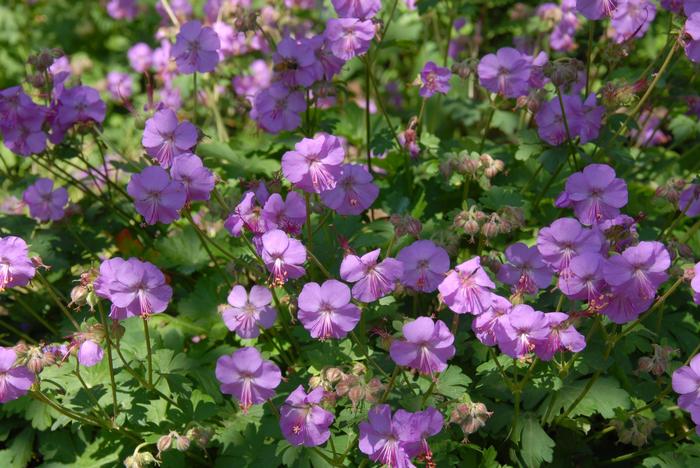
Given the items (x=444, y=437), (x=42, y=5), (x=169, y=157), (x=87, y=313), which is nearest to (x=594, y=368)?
(x=444, y=437)

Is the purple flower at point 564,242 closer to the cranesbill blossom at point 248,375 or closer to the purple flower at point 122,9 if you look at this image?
the cranesbill blossom at point 248,375

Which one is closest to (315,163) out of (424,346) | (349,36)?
(424,346)

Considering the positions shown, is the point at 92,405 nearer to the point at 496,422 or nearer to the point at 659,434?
the point at 496,422

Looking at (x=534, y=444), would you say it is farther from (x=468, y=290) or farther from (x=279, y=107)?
(x=279, y=107)

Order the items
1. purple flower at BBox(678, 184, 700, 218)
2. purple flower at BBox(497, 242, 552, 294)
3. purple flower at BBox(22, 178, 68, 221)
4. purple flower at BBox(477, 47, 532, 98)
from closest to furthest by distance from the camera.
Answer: purple flower at BBox(497, 242, 552, 294) → purple flower at BBox(678, 184, 700, 218) → purple flower at BBox(477, 47, 532, 98) → purple flower at BBox(22, 178, 68, 221)

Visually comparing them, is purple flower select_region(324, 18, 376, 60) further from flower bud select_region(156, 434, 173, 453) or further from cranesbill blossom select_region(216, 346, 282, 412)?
flower bud select_region(156, 434, 173, 453)

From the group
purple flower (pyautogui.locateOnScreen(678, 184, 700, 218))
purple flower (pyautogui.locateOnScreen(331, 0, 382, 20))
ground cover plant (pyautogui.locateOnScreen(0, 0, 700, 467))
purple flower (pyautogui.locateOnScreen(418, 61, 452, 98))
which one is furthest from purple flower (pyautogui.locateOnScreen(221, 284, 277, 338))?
purple flower (pyautogui.locateOnScreen(678, 184, 700, 218))
